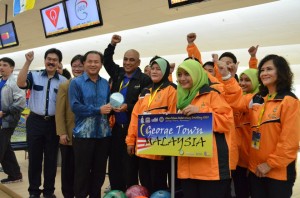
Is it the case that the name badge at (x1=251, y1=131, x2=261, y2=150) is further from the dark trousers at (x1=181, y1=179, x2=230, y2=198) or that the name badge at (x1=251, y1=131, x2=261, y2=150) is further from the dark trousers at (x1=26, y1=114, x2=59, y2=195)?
the dark trousers at (x1=26, y1=114, x2=59, y2=195)

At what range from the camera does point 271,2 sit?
16.1ft

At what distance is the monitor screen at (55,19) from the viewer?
5.87 metres

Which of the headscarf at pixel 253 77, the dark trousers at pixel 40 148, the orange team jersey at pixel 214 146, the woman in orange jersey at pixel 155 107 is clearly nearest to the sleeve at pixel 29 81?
the dark trousers at pixel 40 148

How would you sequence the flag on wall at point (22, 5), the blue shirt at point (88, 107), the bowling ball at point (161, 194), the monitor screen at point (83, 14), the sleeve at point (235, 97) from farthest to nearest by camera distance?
the monitor screen at point (83, 14), the flag on wall at point (22, 5), the blue shirt at point (88, 107), the bowling ball at point (161, 194), the sleeve at point (235, 97)

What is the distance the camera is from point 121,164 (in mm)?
3523

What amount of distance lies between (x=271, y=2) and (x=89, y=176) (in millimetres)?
3779

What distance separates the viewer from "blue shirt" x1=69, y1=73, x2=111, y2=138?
10.3ft

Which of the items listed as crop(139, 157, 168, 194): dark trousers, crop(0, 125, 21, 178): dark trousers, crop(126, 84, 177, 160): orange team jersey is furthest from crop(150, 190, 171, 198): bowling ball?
crop(0, 125, 21, 178): dark trousers

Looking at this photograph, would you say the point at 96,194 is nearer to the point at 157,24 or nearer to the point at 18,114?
the point at 18,114

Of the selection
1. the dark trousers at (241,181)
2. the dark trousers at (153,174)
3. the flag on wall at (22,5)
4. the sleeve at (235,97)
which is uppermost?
the flag on wall at (22,5)

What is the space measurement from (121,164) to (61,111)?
2.89ft

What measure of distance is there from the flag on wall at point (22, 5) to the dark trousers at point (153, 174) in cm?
321

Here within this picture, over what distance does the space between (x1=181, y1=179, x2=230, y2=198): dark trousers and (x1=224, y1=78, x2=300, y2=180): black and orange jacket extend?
1.14 feet

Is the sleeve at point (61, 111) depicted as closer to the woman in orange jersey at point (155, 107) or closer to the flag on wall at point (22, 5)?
the woman in orange jersey at point (155, 107)
